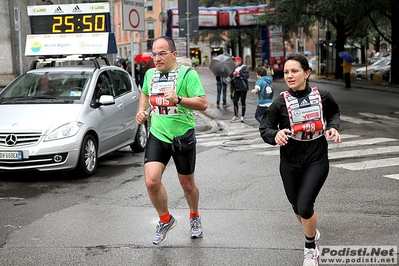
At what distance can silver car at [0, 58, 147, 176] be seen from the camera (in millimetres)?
9156

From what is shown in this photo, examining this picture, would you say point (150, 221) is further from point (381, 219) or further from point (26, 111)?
point (26, 111)

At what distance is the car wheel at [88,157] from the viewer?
31.2ft

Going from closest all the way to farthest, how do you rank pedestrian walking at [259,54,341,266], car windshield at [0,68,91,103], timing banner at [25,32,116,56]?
pedestrian walking at [259,54,341,266] < car windshield at [0,68,91,103] < timing banner at [25,32,116,56]

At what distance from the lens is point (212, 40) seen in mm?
72250

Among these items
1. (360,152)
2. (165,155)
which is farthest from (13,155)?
(360,152)

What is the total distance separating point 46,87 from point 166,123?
516 cm

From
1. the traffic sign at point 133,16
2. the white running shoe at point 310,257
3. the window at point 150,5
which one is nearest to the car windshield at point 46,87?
the traffic sign at point 133,16

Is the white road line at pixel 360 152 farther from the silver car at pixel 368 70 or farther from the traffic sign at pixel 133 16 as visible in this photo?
the silver car at pixel 368 70

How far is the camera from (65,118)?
9.49 m

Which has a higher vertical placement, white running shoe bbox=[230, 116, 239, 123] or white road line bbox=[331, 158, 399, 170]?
white road line bbox=[331, 158, 399, 170]

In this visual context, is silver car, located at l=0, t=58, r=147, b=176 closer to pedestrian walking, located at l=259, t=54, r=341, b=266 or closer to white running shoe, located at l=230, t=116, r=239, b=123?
pedestrian walking, located at l=259, t=54, r=341, b=266

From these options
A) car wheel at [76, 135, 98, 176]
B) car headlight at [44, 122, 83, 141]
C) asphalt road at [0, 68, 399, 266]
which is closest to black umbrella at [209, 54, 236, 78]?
asphalt road at [0, 68, 399, 266]

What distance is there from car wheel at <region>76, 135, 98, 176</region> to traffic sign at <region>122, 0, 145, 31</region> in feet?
20.9

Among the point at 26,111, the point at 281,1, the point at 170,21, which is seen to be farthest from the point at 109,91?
the point at 170,21
